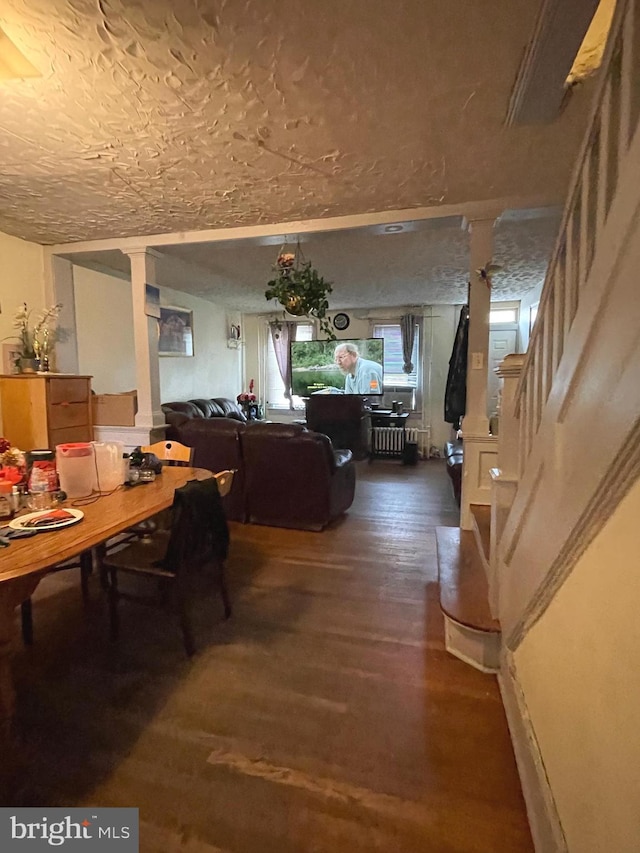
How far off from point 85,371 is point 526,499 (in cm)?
460

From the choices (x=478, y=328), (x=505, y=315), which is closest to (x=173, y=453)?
(x=478, y=328)

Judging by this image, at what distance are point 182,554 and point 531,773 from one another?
1505mm

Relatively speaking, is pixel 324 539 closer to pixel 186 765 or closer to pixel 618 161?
pixel 186 765

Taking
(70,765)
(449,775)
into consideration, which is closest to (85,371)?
(70,765)

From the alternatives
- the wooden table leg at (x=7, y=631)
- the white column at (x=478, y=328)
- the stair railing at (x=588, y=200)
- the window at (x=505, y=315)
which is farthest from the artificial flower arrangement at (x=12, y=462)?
the window at (x=505, y=315)

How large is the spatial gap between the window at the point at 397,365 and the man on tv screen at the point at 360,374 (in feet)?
0.82

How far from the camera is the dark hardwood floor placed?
1.23m

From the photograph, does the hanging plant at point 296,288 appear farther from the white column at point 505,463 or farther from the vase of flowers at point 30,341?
the vase of flowers at point 30,341

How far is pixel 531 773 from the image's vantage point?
1.25 meters

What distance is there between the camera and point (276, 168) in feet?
8.03

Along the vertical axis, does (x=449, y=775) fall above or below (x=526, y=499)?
below

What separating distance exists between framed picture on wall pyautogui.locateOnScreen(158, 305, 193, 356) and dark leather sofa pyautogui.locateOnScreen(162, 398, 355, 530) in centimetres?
238

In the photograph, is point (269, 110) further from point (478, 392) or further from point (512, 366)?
point (478, 392)

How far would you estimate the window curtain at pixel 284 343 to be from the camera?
732 centimetres
